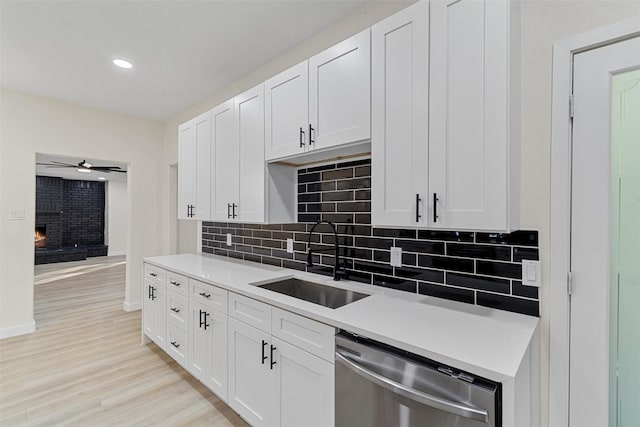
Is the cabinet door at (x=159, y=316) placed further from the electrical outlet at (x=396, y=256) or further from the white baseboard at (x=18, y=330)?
the electrical outlet at (x=396, y=256)

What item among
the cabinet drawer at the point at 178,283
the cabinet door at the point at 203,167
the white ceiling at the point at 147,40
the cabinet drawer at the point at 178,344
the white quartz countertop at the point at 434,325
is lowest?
the cabinet drawer at the point at 178,344

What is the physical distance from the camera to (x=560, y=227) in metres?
1.36

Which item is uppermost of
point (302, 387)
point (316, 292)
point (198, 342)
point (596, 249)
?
point (596, 249)

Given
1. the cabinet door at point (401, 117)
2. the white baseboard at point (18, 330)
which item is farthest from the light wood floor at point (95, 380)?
the cabinet door at point (401, 117)

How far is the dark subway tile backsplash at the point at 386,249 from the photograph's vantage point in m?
1.50

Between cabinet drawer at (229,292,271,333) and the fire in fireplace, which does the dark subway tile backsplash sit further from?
the fire in fireplace

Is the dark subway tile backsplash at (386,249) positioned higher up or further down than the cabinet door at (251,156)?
further down

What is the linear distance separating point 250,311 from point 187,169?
2.01m

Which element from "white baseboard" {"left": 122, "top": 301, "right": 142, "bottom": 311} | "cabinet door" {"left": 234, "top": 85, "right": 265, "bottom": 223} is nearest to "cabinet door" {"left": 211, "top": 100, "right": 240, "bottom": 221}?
"cabinet door" {"left": 234, "top": 85, "right": 265, "bottom": 223}

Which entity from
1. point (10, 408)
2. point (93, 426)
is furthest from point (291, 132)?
point (10, 408)

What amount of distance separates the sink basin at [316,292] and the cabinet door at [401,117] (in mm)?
620

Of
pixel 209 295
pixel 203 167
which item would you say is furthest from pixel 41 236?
pixel 209 295

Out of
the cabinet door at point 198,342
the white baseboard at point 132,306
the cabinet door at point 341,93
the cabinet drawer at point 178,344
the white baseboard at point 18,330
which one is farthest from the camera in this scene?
the white baseboard at point 132,306

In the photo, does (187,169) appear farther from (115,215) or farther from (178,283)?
(115,215)
